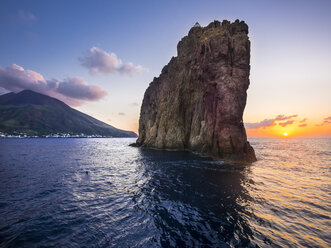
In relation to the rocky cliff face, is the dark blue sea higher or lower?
lower

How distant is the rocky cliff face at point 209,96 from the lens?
32.4 metres

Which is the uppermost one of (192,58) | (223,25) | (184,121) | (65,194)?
(223,25)

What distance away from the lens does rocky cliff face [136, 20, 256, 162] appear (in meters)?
32.4

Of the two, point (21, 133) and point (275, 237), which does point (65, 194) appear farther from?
point (21, 133)

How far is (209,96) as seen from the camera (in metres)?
39.7

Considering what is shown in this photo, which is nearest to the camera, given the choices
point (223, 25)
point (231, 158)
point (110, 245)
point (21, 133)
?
point (110, 245)

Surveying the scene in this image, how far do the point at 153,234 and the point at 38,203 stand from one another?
1016 cm

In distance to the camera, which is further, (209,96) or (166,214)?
(209,96)

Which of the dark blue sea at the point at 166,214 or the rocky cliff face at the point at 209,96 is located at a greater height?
the rocky cliff face at the point at 209,96

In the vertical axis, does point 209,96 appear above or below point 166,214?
above

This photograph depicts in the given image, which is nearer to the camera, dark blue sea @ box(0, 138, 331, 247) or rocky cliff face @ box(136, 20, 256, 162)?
dark blue sea @ box(0, 138, 331, 247)

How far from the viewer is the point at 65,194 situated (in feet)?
43.8

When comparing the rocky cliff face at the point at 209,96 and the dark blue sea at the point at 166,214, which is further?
the rocky cliff face at the point at 209,96

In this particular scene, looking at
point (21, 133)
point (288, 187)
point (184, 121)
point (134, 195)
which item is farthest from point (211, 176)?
point (21, 133)
